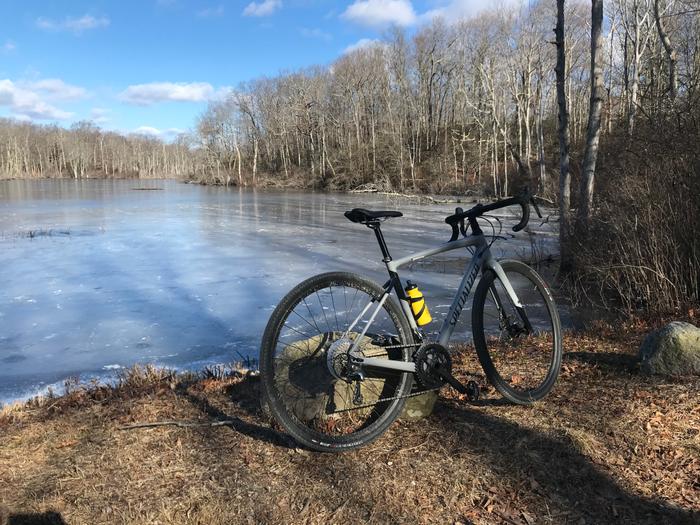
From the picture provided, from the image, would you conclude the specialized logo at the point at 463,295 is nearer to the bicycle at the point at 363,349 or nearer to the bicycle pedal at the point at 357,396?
the bicycle at the point at 363,349

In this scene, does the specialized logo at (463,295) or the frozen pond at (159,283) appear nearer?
the specialized logo at (463,295)

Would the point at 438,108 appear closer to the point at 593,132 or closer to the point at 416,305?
the point at 593,132

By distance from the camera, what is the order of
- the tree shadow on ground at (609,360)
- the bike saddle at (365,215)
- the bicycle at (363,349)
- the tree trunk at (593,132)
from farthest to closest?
1. the tree trunk at (593,132)
2. the tree shadow on ground at (609,360)
3. the bike saddle at (365,215)
4. the bicycle at (363,349)

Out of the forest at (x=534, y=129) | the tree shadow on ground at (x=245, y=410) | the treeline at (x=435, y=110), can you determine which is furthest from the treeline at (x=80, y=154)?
the tree shadow on ground at (x=245, y=410)

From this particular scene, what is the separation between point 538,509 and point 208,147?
89.6m

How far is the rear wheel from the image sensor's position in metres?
2.88

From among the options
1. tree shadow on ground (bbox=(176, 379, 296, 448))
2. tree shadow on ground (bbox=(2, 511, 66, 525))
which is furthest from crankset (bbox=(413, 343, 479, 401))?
tree shadow on ground (bbox=(2, 511, 66, 525))

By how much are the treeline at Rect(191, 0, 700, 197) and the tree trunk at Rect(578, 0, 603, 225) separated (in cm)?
2481

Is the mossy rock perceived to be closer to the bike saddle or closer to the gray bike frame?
the gray bike frame

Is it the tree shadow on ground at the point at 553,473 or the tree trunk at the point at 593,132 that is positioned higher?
the tree trunk at the point at 593,132

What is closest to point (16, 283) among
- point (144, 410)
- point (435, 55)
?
point (144, 410)

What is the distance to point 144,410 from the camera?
3510 mm

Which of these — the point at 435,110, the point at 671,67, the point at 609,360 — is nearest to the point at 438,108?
the point at 435,110

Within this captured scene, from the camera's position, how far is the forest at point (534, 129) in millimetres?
6504
